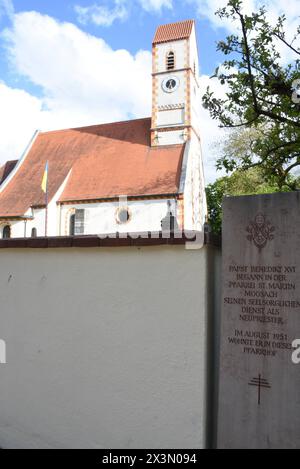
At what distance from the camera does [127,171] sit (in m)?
24.5

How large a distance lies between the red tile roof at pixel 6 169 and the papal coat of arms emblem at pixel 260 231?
2795 centimetres

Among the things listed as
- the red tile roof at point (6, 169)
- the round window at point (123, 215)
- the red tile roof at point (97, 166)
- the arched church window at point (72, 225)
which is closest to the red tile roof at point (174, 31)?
the red tile roof at point (97, 166)

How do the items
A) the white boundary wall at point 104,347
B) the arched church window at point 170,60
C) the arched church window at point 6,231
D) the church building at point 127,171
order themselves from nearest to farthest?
1. the white boundary wall at point 104,347
2. the church building at point 127,171
3. the arched church window at point 6,231
4. the arched church window at point 170,60

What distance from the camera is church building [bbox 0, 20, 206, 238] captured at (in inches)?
908

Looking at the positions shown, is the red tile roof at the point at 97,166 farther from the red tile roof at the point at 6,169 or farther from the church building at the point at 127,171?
the red tile roof at the point at 6,169

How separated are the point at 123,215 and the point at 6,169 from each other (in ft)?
38.4

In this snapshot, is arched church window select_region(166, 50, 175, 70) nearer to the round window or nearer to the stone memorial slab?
the round window

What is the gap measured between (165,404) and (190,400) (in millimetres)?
232

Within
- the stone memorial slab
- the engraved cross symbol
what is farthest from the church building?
the engraved cross symbol

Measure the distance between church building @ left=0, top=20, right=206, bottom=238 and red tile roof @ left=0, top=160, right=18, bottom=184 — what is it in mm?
155

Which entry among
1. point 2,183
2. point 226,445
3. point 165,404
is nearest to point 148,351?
point 165,404

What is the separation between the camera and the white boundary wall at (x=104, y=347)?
323 cm

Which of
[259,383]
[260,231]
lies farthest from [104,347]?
[260,231]
